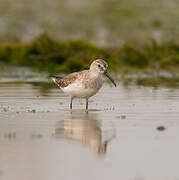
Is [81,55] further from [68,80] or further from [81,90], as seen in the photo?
[81,90]

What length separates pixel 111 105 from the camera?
1430cm

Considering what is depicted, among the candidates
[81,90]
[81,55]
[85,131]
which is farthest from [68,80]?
[81,55]

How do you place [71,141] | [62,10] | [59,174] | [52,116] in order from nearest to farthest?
[59,174], [71,141], [52,116], [62,10]

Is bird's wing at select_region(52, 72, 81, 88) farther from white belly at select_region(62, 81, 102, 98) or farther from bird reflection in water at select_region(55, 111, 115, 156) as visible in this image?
bird reflection in water at select_region(55, 111, 115, 156)

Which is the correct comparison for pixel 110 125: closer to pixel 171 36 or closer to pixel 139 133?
pixel 139 133

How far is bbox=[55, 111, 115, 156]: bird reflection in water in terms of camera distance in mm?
10078

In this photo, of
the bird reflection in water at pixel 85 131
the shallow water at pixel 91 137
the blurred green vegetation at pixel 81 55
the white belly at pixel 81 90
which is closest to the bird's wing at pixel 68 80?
the white belly at pixel 81 90

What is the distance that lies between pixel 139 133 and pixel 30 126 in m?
1.95

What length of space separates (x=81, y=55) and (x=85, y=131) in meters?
11.6

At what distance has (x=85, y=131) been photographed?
11.2 metres

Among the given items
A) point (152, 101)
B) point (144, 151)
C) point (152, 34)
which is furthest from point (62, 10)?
point (144, 151)

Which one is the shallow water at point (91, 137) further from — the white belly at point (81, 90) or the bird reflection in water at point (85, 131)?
the white belly at point (81, 90)

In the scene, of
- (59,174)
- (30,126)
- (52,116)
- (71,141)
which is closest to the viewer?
(59,174)

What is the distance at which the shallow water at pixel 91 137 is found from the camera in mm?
8625
